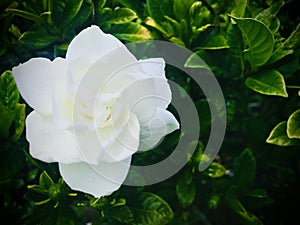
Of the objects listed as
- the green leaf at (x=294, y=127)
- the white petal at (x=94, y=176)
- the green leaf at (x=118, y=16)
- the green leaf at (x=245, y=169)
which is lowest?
the green leaf at (x=245, y=169)

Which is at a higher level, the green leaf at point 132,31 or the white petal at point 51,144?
the green leaf at point 132,31

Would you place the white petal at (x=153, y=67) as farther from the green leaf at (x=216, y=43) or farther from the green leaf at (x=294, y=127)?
the green leaf at (x=294, y=127)

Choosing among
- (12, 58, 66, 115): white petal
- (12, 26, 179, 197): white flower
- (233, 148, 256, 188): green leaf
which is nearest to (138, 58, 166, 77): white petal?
(12, 26, 179, 197): white flower

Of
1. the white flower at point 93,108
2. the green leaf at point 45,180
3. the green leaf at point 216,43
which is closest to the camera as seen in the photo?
the white flower at point 93,108

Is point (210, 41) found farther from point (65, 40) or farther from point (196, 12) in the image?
point (65, 40)

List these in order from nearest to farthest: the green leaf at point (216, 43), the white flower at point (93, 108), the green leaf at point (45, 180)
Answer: the white flower at point (93, 108), the green leaf at point (45, 180), the green leaf at point (216, 43)

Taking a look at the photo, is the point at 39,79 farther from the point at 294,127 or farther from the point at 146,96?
the point at 294,127

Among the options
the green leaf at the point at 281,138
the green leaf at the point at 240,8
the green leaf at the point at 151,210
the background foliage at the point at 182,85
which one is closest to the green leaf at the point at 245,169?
the background foliage at the point at 182,85
